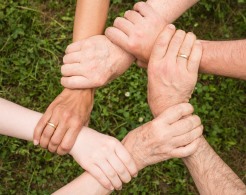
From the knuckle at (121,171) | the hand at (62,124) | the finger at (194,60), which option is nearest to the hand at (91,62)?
the hand at (62,124)

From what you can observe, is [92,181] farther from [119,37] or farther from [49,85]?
[49,85]

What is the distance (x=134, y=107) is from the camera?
12.2 ft

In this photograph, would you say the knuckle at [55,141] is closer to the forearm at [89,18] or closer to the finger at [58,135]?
the finger at [58,135]

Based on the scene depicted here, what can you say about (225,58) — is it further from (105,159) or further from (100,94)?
(100,94)

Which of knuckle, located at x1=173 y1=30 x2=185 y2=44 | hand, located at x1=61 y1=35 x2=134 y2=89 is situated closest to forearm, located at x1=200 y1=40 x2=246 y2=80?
knuckle, located at x1=173 y1=30 x2=185 y2=44

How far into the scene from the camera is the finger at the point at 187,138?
2.60 metres

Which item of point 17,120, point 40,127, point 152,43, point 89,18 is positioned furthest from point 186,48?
point 17,120

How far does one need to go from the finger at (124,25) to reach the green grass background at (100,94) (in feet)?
3.12

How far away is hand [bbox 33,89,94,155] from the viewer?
8.85 ft

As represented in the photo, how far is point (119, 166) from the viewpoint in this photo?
265cm

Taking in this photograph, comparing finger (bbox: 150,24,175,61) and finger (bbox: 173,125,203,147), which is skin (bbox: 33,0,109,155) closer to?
finger (bbox: 150,24,175,61)

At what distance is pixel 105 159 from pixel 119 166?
0.31 feet

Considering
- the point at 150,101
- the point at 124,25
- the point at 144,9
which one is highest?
the point at 144,9

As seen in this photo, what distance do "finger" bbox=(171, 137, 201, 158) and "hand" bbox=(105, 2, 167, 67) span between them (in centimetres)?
62
